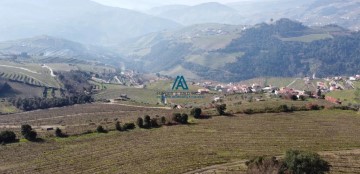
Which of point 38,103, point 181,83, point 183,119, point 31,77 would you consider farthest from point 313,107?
point 31,77

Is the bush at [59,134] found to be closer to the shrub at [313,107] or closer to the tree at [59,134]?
the tree at [59,134]

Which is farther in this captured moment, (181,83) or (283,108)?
(181,83)

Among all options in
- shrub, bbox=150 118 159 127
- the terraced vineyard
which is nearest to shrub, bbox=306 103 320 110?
shrub, bbox=150 118 159 127

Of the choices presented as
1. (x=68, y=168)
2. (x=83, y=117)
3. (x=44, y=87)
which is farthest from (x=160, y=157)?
(x=44, y=87)

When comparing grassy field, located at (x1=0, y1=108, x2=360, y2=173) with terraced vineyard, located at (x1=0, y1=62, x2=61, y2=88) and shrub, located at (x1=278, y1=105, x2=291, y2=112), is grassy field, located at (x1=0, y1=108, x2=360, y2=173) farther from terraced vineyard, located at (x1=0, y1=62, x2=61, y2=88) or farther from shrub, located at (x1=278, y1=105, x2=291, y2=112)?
terraced vineyard, located at (x1=0, y1=62, x2=61, y2=88)

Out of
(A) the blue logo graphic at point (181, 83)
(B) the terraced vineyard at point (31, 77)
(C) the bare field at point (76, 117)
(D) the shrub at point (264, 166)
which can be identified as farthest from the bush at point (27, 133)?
(B) the terraced vineyard at point (31, 77)

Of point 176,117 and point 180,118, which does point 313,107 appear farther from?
point 176,117

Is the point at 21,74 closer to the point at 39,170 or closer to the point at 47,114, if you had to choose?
the point at 47,114

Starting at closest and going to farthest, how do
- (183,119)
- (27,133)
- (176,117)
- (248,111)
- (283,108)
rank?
(27,133) → (176,117) → (183,119) → (248,111) → (283,108)
